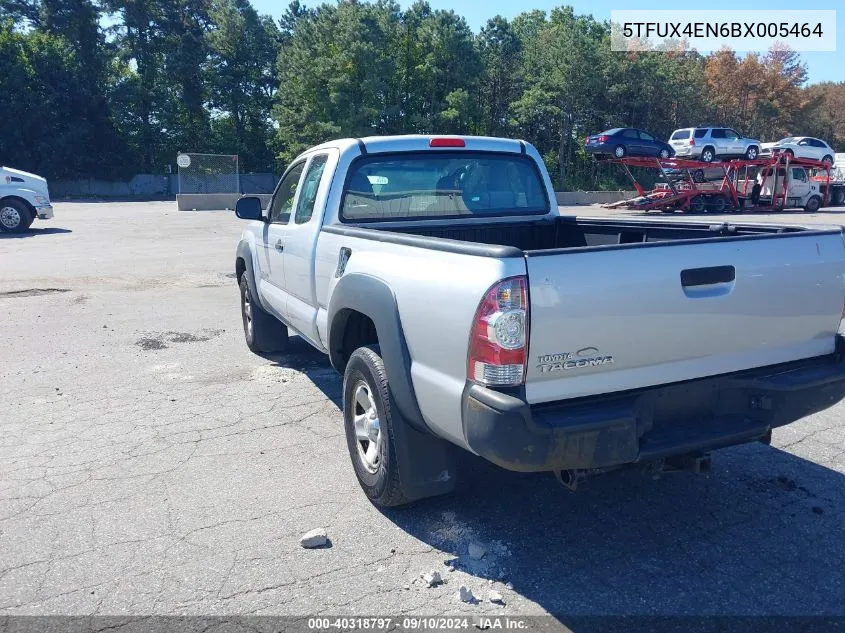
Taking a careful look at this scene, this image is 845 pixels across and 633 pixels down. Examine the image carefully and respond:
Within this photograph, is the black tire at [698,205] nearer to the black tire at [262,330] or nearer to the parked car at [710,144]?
the parked car at [710,144]

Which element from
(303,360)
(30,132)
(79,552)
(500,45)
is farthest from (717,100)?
(79,552)

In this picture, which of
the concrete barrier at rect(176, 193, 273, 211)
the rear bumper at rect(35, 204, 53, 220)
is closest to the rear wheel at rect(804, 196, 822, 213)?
the concrete barrier at rect(176, 193, 273, 211)

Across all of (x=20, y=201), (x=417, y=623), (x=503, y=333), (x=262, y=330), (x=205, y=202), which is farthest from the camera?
(x=205, y=202)

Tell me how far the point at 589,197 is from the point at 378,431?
36175 mm

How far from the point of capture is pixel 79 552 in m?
3.45

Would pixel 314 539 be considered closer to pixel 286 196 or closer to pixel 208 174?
pixel 286 196

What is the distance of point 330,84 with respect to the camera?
128 feet

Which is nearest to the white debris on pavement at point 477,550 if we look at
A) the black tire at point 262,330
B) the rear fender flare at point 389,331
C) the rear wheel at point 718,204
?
the rear fender flare at point 389,331

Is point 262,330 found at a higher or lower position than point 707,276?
lower

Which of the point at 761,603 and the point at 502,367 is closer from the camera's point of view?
the point at 502,367

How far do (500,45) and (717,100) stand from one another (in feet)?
56.7

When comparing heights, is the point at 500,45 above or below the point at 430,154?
above

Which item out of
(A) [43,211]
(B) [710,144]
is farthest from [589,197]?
(A) [43,211]

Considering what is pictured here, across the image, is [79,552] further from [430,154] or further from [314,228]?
[430,154]
